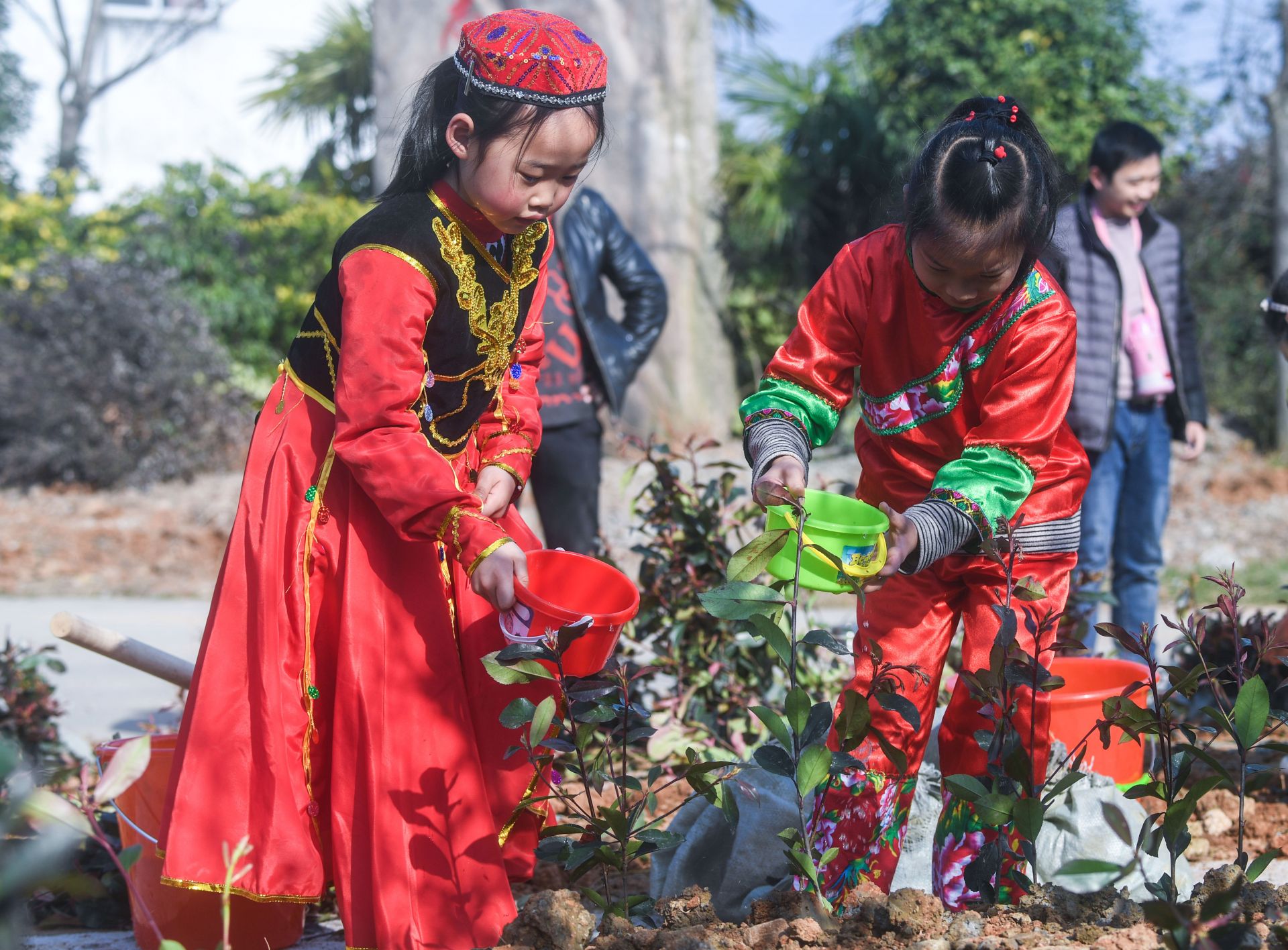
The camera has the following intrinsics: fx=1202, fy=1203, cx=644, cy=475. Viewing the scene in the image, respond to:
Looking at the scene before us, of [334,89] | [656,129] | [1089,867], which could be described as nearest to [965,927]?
[1089,867]

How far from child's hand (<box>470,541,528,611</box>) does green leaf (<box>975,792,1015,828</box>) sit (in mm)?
789

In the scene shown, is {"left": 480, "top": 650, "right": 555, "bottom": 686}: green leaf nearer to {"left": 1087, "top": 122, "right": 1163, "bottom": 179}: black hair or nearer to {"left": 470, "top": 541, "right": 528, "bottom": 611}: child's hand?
{"left": 470, "top": 541, "right": 528, "bottom": 611}: child's hand

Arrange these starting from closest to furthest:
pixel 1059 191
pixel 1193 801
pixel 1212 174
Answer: pixel 1193 801, pixel 1059 191, pixel 1212 174

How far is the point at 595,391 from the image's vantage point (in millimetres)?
4125

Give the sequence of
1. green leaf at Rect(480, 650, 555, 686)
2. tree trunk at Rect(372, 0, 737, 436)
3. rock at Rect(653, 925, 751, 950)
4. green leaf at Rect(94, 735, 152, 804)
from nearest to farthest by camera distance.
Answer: green leaf at Rect(94, 735, 152, 804) < rock at Rect(653, 925, 751, 950) < green leaf at Rect(480, 650, 555, 686) < tree trunk at Rect(372, 0, 737, 436)

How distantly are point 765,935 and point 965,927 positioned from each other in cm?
28

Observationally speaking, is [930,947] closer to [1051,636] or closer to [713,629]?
[1051,636]

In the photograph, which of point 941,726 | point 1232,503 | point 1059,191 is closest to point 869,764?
point 941,726

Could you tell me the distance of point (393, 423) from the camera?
6.70ft

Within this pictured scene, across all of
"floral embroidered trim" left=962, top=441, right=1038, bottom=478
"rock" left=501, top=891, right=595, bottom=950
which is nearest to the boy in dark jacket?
"floral embroidered trim" left=962, top=441, right=1038, bottom=478

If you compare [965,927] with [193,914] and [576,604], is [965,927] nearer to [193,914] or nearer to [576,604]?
[576,604]

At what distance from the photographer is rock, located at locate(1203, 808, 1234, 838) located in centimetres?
296

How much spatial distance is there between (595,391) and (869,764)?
217 centimetres

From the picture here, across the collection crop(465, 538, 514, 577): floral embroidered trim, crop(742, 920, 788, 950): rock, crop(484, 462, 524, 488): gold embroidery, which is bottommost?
crop(742, 920, 788, 950): rock
